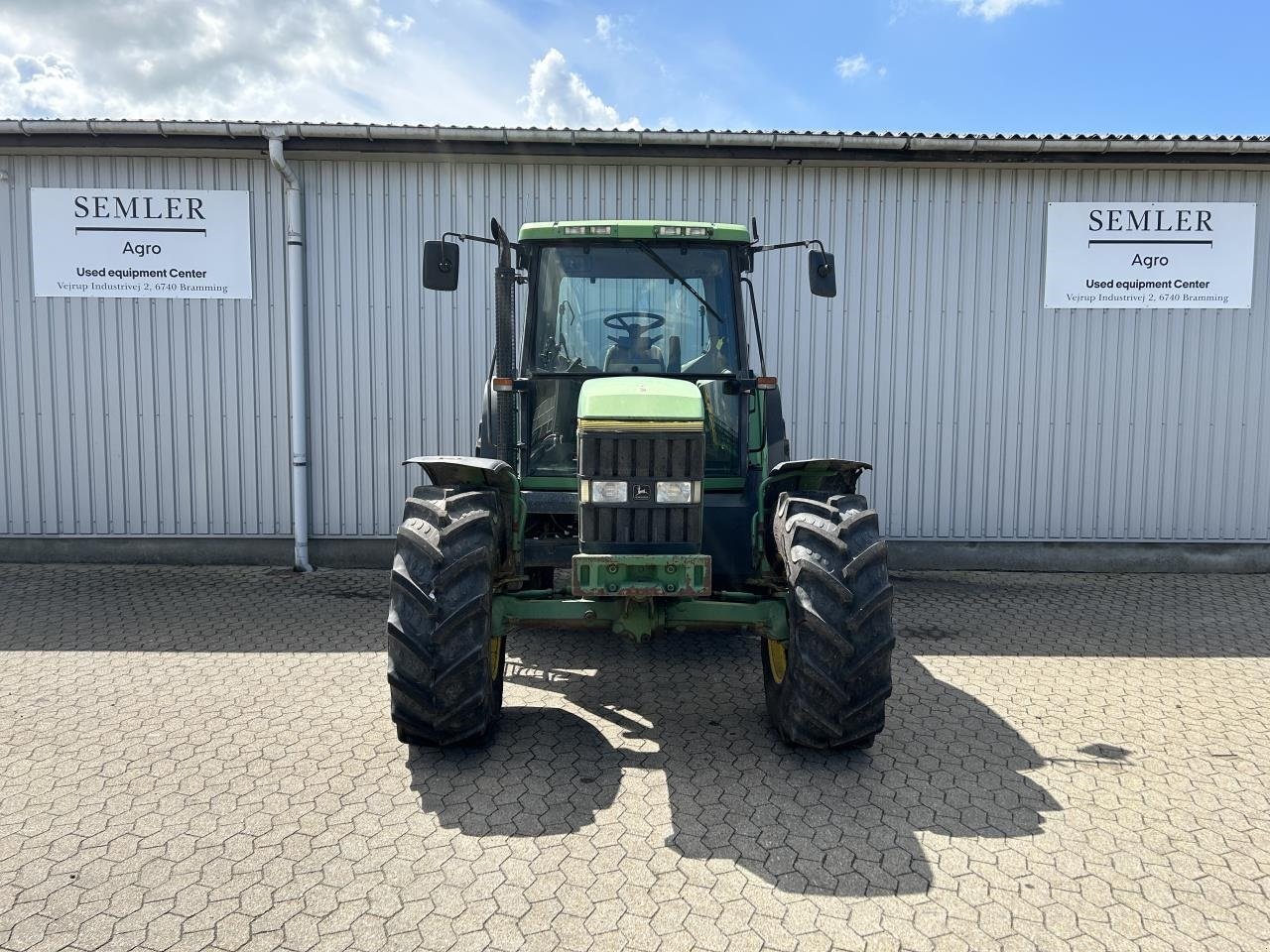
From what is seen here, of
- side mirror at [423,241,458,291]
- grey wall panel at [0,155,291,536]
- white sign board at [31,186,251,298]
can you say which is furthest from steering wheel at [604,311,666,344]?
white sign board at [31,186,251,298]

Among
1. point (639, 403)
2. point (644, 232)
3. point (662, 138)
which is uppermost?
point (662, 138)

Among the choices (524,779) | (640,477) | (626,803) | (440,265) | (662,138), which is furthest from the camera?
(662,138)

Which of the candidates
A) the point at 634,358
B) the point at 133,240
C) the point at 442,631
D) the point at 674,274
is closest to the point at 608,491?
the point at 442,631

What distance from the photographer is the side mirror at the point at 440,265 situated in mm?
4688

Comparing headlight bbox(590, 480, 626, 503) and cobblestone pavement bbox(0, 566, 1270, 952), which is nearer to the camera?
cobblestone pavement bbox(0, 566, 1270, 952)

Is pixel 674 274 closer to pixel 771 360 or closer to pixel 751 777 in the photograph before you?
pixel 751 777

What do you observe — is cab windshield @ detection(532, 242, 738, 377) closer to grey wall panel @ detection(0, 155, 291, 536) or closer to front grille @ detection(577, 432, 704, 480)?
front grille @ detection(577, 432, 704, 480)

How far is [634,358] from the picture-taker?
4.88 m

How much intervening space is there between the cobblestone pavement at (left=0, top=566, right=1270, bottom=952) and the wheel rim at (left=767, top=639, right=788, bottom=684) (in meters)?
0.31

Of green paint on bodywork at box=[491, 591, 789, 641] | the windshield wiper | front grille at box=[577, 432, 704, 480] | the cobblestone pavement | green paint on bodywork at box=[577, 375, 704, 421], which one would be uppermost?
the windshield wiper

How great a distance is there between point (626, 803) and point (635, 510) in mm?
1285

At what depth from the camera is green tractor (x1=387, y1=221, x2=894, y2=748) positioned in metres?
3.85

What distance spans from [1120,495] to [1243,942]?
631cm

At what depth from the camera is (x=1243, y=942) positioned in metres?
2.80
